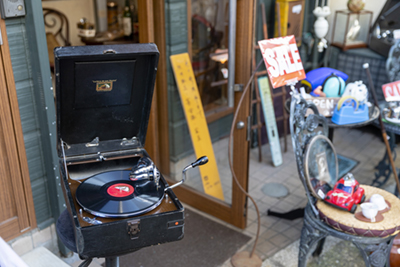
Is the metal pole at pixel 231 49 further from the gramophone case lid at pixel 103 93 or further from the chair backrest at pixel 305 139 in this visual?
the gramophone case lid at pixel 103 93

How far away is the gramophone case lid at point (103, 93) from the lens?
168 centimetres

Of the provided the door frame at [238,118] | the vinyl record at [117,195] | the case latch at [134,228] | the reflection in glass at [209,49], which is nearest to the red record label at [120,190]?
the vinyl record at [117,195]

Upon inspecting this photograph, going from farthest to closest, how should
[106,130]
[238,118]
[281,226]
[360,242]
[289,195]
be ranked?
[289,195] < [281,226] < [238,118] < [360,242] < [106,130]

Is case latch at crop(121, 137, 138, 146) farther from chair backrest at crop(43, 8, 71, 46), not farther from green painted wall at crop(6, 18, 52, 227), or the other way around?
chair backrest at crop(43, 8, 71, 46)

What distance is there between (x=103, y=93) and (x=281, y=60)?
1178 millimetres

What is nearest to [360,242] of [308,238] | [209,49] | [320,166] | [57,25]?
[308,238]

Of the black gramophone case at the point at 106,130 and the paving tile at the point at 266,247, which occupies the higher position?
the black gramophone case at the point at 106,130

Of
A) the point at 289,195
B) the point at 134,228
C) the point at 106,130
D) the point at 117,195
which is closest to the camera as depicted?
the point at 134,228

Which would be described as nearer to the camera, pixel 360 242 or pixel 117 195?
pixel 117 195

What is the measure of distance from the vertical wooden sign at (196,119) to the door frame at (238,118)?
10 cm

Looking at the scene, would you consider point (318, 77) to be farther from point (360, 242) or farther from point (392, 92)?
point (360, 242)

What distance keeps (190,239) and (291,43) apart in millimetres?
1605

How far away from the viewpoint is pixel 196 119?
3.28 meters

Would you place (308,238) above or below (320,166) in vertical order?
below
